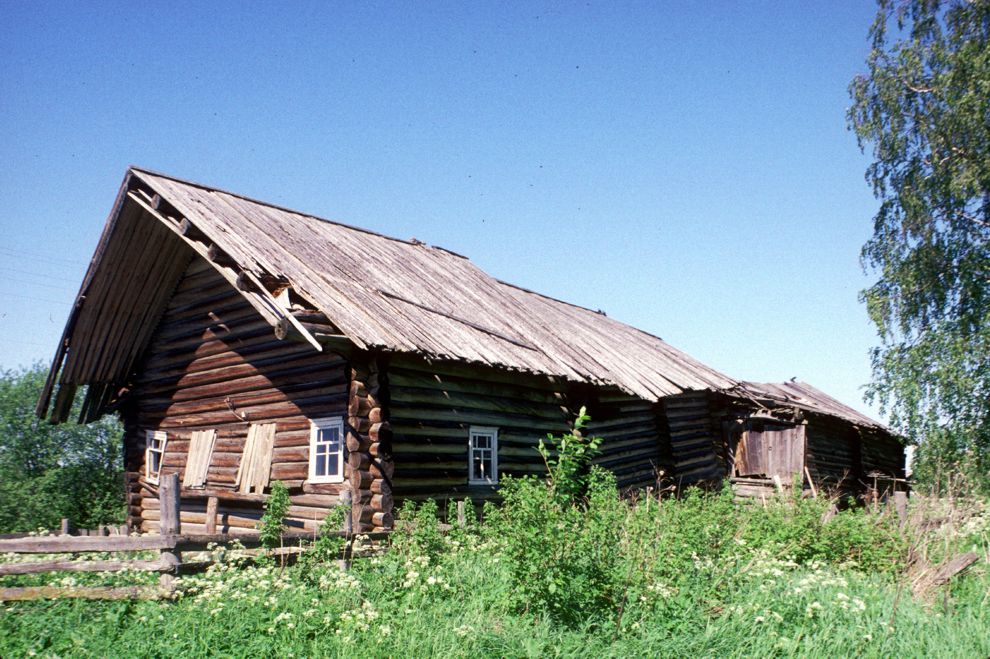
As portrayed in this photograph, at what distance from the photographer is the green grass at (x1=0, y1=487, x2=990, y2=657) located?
622 cm

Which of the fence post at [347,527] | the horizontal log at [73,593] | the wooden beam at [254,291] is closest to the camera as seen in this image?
the horizontal log at [73,593]

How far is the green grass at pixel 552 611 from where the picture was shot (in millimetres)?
6223

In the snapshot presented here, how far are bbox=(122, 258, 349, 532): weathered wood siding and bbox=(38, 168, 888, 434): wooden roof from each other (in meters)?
0.75

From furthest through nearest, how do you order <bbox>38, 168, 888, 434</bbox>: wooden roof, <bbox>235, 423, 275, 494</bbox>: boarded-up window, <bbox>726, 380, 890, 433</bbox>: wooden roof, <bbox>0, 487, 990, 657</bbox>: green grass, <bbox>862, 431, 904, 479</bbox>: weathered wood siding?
<bbox>862, 431, 904, 479</bbox>: weathered wood siding, <bbox>726, 380, 890, 433</bbox>: wooden roof, <bbox>235, 423, 275, 494</bbox>: boarded-up window, <bbox>38, 168, 888, 434</bbox>: wooden roof, <bbox>0, 487, 990, 657</bbox>: green grass

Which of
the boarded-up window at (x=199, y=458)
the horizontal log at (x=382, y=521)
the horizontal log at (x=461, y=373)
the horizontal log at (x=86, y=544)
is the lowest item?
the horizontal log at (x=382, y=521)

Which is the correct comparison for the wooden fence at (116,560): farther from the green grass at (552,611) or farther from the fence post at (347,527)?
the fence post at (347,527)

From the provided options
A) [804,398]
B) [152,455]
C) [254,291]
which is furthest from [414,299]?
[804,398]

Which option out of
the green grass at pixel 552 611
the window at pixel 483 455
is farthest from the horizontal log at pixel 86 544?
the window at pixel 483 455

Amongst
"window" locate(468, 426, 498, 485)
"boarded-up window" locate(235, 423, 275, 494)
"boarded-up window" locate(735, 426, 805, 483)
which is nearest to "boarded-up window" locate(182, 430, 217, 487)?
"boarded-up window" locate(235, 423, 275, 494)

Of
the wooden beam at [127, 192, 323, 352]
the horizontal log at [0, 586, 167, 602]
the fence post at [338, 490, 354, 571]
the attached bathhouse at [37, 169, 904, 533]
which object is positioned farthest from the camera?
the attached bathhouse at [37, 169, 904, 533]

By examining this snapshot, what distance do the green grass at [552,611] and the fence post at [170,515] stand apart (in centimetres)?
30

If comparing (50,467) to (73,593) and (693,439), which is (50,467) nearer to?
(693,439)

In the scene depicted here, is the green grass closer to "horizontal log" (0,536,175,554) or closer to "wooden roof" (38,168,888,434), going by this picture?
"horizontal log" (0,536,175,554)

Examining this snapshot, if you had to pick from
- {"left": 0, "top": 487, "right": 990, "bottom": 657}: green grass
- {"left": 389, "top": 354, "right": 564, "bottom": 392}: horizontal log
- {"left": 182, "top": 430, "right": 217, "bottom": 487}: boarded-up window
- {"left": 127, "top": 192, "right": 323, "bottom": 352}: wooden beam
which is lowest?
{"left": 0, "top": 487, "right": 990, "bottom": 657}: green grass
